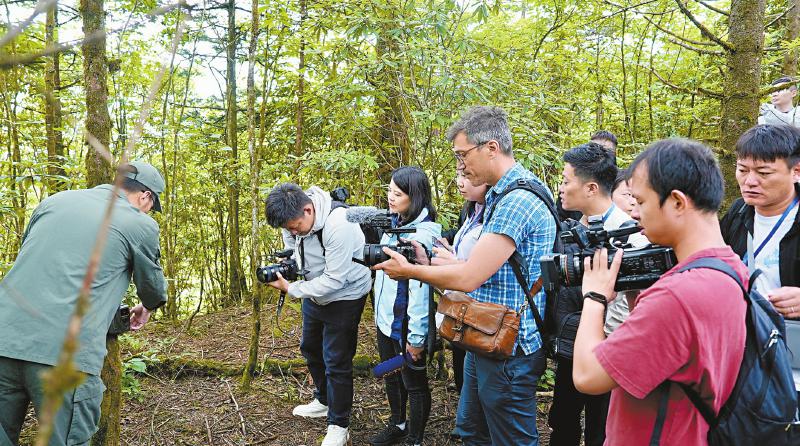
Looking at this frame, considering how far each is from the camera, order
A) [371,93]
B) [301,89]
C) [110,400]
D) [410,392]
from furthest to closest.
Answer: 1. [301,89]
2. [371,93]
3. [410,392]
4. [110,400]

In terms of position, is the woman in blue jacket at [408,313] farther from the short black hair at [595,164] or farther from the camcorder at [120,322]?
the camcorder at [120,322]

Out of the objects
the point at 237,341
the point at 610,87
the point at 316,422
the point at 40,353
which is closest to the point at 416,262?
the point at 40,353

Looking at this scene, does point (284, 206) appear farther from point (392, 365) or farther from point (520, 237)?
point (520, 237)

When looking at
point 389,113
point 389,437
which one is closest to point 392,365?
point 389,437

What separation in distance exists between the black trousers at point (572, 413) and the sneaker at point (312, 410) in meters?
2.08

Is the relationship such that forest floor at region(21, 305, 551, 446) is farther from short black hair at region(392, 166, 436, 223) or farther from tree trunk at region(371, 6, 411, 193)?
tree trunk at region(371, 6, 411, 193)

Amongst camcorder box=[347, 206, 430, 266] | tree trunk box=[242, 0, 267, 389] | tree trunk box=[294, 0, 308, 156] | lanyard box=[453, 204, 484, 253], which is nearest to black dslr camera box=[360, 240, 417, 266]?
camcorder box=[347, 206, 430, 266]

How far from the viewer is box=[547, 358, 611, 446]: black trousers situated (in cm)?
333

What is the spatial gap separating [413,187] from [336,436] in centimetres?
205

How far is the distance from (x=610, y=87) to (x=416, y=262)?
611cm

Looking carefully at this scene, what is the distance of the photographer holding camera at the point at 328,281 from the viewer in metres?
3.82

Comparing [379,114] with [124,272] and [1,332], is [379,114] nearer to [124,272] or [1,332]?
[124,272]

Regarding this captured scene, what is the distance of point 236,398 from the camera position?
4828 millimetres

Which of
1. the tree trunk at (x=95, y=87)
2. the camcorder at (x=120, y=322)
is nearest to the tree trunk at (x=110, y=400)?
the camcorder at (x=120, y=322)
